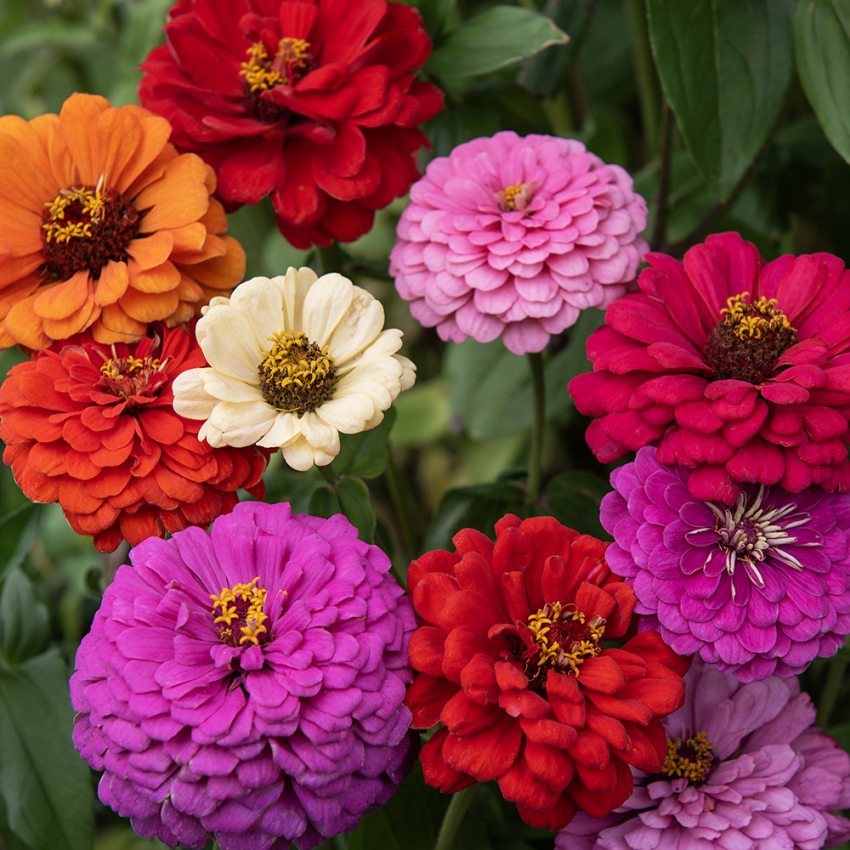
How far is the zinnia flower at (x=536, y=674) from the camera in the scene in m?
0.40

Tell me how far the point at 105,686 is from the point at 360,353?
0.75 ft

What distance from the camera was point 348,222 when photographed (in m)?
0.56

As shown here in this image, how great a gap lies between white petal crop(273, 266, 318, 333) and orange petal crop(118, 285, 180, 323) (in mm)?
65

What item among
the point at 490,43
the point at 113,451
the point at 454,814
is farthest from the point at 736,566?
the point at 490,43

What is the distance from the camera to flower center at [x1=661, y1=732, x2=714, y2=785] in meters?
0.49

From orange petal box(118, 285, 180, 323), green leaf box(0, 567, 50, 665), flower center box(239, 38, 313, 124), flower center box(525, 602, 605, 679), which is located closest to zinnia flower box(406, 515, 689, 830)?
flower center box(525, 602, 605, 679)

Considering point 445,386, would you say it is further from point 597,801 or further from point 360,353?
point 597,801

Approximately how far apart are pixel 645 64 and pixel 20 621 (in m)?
0.83

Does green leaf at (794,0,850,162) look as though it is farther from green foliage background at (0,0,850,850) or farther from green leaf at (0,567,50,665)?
green leaf at (0,567,50,665)

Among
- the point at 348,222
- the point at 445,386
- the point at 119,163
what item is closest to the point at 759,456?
the point at 348,222

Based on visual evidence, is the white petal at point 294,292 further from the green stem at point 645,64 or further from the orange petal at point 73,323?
the green stem at point 645,64

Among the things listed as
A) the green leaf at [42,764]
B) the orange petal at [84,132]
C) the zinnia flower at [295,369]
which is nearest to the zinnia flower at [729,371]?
the zinnia flower at [295,369]

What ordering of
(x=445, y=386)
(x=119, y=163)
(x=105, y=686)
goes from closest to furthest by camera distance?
(x=105, y=686) → (x=119, y=163) → (x=445, y=386)

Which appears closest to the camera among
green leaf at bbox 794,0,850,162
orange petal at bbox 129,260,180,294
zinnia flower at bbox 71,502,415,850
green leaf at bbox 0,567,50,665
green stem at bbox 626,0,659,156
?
zinnia flower at bbox 71,502,415,850
